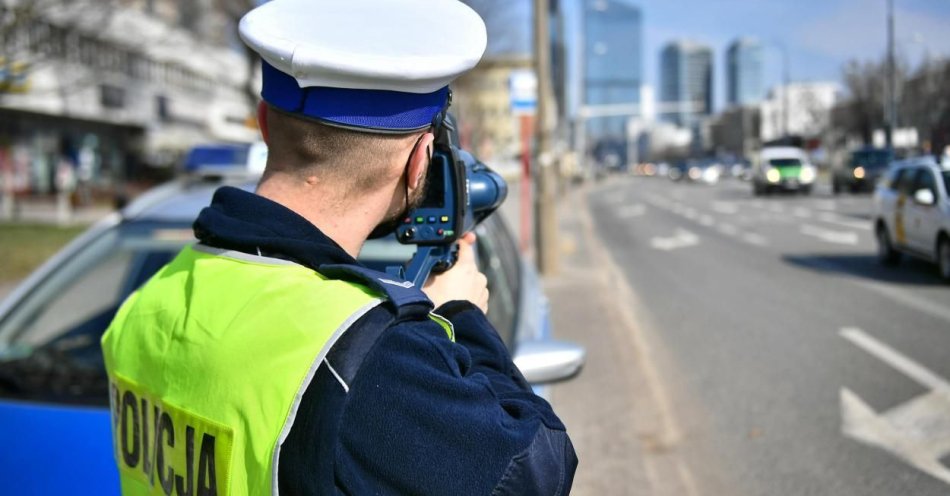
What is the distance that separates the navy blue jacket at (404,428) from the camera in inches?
43.3

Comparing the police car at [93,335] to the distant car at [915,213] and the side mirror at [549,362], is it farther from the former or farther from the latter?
the distant car at [915,213]

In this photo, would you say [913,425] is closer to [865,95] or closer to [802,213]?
[802,213]

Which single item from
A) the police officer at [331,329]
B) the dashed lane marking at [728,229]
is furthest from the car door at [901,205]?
the police officer at [331,329]

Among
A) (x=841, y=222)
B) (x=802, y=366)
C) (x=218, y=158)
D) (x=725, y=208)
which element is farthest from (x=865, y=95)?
(x=218, y=158)

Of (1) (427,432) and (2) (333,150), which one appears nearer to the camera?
(1) (427,432)

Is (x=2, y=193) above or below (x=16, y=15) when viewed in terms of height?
below

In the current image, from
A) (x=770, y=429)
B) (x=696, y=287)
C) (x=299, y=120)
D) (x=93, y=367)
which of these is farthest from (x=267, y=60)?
(x=696, y=287)

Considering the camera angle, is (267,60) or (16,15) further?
(16,15)

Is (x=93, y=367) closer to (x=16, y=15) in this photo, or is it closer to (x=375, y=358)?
(x=375, y=358)

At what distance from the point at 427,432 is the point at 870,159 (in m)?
36.5

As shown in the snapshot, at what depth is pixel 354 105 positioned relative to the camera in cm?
122

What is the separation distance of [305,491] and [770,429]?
4.57 metres

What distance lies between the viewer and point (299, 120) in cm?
125

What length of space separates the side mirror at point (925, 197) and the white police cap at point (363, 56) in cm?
1116
